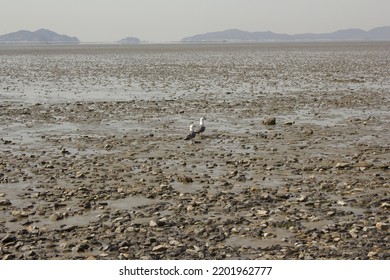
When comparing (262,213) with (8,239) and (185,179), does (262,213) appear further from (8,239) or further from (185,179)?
(8,239)

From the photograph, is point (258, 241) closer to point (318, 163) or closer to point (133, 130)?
point (318, 163)

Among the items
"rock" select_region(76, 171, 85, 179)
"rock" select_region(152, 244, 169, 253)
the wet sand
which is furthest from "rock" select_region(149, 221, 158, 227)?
"rock" select_region(76, 171, 85, 179)

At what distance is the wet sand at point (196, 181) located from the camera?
32.2 ft

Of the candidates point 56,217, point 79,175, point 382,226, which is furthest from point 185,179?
point 382,226

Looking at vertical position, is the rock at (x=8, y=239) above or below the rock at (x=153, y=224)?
above

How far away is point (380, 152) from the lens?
17.1 meters

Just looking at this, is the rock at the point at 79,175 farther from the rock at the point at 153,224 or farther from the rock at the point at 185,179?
the rock at the point at 153,224

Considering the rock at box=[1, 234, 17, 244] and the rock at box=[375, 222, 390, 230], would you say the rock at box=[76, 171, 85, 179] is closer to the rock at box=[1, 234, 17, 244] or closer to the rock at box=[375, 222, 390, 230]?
the rock at box=[1, 234, 17, 244]

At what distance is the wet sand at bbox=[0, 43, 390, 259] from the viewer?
387 inches

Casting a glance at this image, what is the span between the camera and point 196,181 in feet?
46.8

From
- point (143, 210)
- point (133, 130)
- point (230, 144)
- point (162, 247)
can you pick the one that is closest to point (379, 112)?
point (230, 144)

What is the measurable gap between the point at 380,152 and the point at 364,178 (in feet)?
10.8

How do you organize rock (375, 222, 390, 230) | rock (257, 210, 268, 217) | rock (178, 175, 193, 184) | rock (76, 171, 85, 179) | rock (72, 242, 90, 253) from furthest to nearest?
rock (76, 171, 85, 179)
rock (178, 175, 193, 184)
rock (257, 210, 268, 217)
rock (375, 222, 390, 230)
rock (72, 242, 90, 253)

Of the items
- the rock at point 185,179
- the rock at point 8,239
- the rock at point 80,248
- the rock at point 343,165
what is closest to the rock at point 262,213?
the rock at point 185,179
